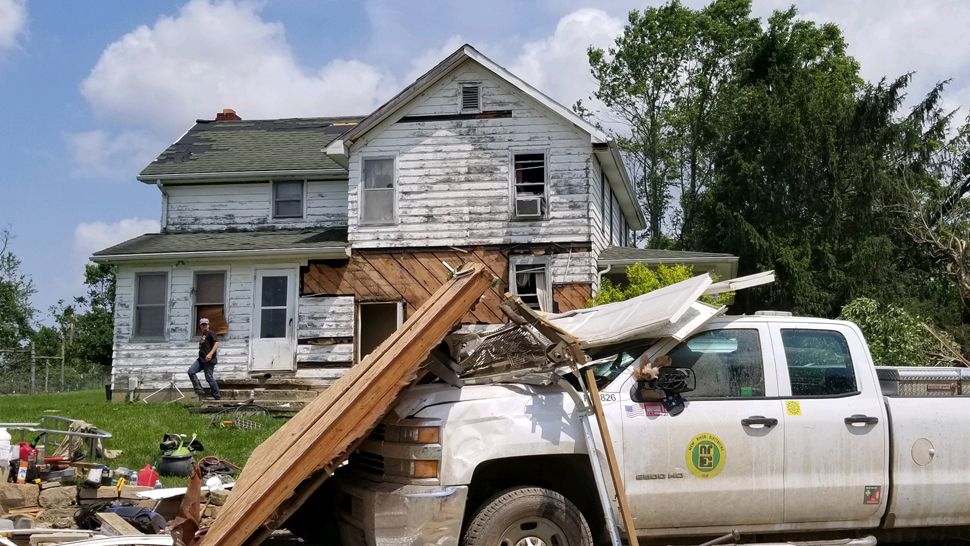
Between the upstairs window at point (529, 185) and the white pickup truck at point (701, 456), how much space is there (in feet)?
41.7

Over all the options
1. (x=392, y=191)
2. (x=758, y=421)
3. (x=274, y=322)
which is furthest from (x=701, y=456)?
(x=274, y=322)

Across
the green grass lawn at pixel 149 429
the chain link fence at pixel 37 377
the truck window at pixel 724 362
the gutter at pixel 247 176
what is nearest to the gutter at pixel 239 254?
the gutter at pixel 247 176

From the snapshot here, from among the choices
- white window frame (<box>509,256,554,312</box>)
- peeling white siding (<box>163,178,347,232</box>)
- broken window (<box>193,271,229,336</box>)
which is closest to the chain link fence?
peeling white siding (<box>163,178,347,232</box>)

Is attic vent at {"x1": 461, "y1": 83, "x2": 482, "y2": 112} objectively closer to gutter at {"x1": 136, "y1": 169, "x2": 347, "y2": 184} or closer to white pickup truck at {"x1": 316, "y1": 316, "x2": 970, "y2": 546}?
gutter at {"x1": 136, "y1": 169, "x2": 347, "y2": 184}

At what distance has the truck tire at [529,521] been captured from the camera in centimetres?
512

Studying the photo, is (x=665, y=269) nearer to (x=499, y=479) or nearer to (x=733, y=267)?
(x=733, y=267)

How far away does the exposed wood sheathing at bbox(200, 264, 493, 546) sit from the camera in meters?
4.76

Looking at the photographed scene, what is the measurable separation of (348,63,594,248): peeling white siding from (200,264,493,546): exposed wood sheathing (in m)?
13.2

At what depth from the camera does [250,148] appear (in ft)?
72.6

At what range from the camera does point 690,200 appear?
38531 millimetres

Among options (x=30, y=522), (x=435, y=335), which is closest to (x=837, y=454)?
(x=435, y=335)

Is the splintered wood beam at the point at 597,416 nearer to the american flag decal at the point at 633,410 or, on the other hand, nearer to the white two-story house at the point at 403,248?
the american flag decal at the point at 633,410

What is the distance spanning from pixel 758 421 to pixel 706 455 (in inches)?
15.8

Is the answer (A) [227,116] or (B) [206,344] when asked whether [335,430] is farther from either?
(A) [227,116]
